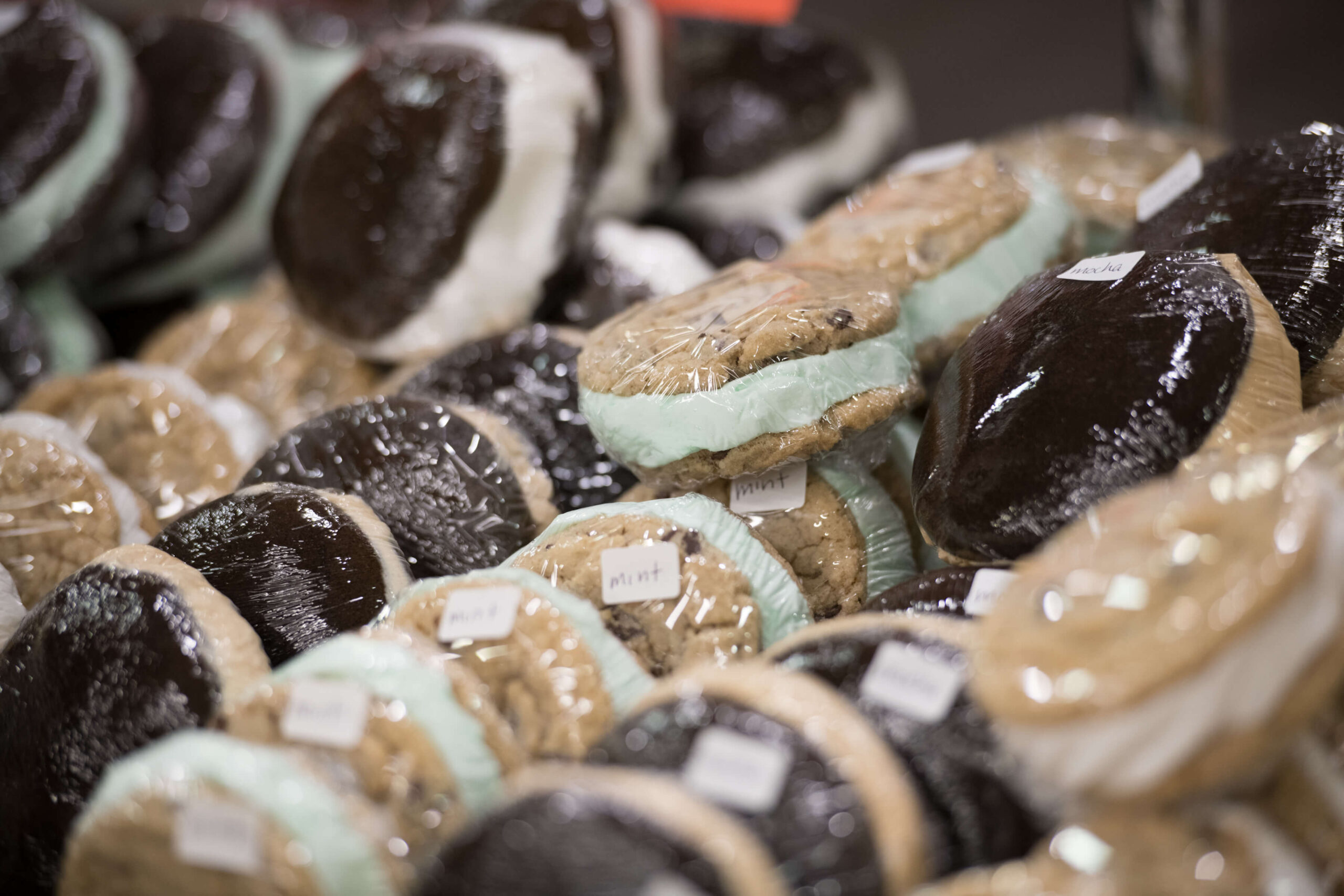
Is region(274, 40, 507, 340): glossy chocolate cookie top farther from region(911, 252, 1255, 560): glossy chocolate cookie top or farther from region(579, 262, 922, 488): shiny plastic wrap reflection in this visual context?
region(911, 252, 1255, 560): glossy chocolate cookie top

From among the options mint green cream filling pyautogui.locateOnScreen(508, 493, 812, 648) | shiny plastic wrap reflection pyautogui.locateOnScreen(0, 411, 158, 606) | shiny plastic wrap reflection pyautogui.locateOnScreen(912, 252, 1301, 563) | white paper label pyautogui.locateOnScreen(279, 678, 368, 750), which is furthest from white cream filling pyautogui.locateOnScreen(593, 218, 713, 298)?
white paper label pyautogui.locateOnScreen(279, 678, 368, 750)

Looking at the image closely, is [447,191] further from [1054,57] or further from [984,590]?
[1054,57]

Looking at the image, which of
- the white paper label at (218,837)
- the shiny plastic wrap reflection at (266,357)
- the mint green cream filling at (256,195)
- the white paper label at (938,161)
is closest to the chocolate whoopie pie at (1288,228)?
the white paper label at (938,161)

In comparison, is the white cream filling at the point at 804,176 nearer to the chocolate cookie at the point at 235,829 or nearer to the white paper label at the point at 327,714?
the white paper label at the point at 327,714

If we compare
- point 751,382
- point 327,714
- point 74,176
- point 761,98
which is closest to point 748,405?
point 751,382

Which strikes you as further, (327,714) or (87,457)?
(87,457)

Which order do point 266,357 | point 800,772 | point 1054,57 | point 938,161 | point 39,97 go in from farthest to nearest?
point 1054,57 → point 266,357 → point 39,97 → point 938,161 → point 800,772
